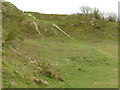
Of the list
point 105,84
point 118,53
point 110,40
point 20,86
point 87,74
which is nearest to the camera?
point 20,86

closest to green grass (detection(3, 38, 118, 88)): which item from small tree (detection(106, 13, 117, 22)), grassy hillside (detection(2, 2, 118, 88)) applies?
grassy hillside (detection(2, 2, 118, 88))

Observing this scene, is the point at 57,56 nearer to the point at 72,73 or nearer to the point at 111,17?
the point at 72,73

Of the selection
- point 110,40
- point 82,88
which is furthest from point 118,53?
point 82,88

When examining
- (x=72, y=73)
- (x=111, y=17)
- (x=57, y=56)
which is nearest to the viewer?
(x=72, y=73)

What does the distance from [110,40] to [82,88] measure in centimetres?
2647

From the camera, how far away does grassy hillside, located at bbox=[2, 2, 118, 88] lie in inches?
579

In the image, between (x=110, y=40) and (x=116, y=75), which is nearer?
(x=116, y=75)

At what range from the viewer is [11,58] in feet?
53.4

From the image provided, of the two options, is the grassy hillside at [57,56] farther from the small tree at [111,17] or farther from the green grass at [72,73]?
the small tree at [111,17]

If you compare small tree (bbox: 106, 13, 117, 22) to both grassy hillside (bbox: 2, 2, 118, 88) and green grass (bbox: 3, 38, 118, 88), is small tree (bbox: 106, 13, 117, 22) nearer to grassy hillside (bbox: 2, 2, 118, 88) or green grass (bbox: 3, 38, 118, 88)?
grassy hillside (bbox: 2, 2, 118, 88)

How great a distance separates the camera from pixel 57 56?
83.9 ft

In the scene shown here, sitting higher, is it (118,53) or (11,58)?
(11,58)

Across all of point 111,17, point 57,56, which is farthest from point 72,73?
point 111,17

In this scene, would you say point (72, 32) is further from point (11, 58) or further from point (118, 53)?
point (11, 58)
